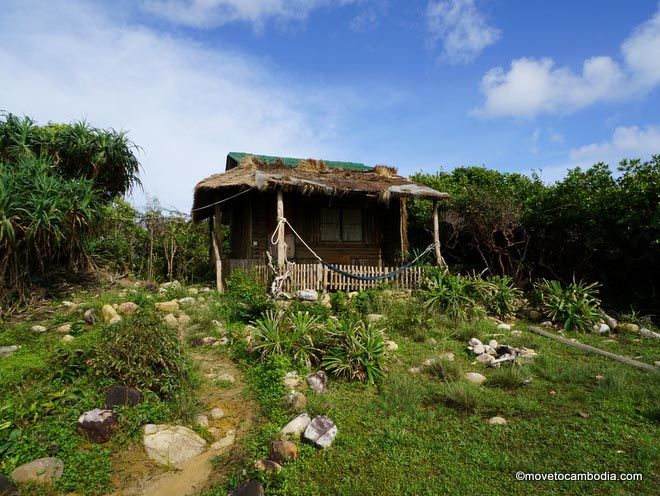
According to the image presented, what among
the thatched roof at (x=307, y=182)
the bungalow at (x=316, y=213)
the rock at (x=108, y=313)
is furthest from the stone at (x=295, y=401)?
the thatched roof at (x=307, y=182)

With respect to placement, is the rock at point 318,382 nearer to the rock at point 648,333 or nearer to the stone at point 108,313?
the stone at point 108,313

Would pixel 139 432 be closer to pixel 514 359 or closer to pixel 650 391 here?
pixel 514 359

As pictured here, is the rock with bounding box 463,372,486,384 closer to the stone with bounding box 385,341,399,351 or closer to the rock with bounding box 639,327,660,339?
the stone with bounding box 385,341,399,351

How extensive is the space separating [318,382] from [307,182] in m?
5.33

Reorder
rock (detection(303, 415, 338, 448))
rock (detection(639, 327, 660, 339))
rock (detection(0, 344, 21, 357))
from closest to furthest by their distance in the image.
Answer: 1. rock (detection(303, 415, 338, 448))
2. rock (detection(0, 344, 21, 357))
3. rock (detection(639, 327, 660, 339))

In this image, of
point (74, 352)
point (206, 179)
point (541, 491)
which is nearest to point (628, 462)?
point (541, 491)

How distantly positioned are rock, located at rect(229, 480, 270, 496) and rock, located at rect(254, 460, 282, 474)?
11 centimetres

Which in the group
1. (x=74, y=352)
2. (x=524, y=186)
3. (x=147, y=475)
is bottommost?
(x=147, y=475)

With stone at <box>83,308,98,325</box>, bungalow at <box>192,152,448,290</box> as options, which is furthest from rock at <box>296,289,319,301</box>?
stone at <box>83,308,98,325</box>

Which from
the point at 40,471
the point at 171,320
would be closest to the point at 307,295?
the point at 171,320

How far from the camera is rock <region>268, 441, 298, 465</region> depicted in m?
3.51

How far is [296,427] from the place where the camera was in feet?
12.9

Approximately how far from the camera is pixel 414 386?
16.0 ft

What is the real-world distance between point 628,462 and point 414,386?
2.07m
